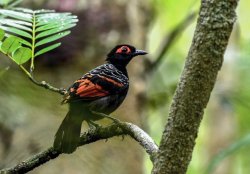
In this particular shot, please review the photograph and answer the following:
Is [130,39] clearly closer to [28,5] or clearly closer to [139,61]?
[139,61]

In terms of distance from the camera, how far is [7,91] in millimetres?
1440

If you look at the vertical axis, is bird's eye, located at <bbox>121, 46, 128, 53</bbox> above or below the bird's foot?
above

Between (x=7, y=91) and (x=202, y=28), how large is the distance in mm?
527

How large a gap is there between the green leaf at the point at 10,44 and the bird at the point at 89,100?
0.63ft

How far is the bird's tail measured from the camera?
1.60 meters

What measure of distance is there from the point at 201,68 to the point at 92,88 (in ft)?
2.62

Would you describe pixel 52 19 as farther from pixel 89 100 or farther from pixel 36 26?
pixel 89 100

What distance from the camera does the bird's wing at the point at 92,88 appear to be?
1806mm

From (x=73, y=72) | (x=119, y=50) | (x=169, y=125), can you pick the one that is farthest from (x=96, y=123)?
(x=73, y=72)

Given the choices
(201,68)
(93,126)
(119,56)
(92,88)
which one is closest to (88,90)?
(92,88)

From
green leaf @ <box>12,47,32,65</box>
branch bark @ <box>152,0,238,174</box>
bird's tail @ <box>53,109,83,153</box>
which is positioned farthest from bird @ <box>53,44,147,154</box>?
branch bark @ <box>152,0,238,174</box>

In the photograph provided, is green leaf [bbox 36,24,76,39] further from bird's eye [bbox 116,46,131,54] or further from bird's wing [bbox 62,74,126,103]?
bird's eye [bbox 116,46,131,54]

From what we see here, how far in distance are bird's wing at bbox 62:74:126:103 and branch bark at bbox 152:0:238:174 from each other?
495mm

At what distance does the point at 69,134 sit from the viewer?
1647mm
